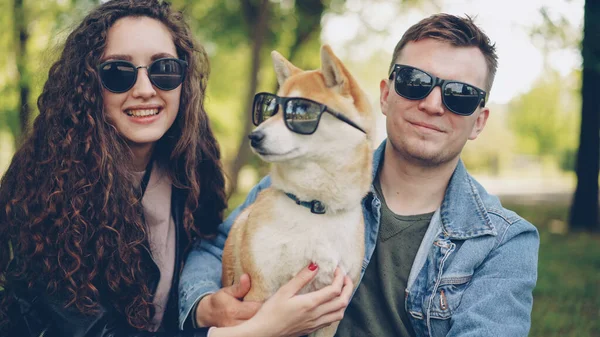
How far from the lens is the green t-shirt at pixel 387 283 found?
276 centimetres

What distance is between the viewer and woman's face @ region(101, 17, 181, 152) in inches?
108

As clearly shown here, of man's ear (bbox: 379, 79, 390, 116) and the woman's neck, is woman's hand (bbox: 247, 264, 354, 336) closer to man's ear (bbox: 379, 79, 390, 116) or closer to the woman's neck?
man's ear (bbox: 379, 79, 390, 116)

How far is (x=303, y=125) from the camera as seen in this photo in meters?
2.41

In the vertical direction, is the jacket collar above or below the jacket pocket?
above

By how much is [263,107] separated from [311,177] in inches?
17.6

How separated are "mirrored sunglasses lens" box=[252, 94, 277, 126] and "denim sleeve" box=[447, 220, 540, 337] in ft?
4.53

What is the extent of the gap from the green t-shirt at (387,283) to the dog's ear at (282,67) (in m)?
0.98

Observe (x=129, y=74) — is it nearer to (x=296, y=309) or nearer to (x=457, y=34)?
(x=296, y=309)

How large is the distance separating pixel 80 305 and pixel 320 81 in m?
Answer: 1.65

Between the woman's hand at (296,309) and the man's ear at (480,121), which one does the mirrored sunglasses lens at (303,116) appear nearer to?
the woman's hand at (296,309)

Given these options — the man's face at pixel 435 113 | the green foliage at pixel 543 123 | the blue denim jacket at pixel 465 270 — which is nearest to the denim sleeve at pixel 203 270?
the blue denim jacket at pixel 465 270

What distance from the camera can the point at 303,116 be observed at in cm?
241

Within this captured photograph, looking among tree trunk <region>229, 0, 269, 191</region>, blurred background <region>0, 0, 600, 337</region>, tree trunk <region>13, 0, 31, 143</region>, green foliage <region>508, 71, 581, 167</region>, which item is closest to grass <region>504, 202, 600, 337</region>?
blurred background <region>0, 0, 600, 337</region>

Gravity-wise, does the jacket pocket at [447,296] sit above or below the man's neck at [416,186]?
below
